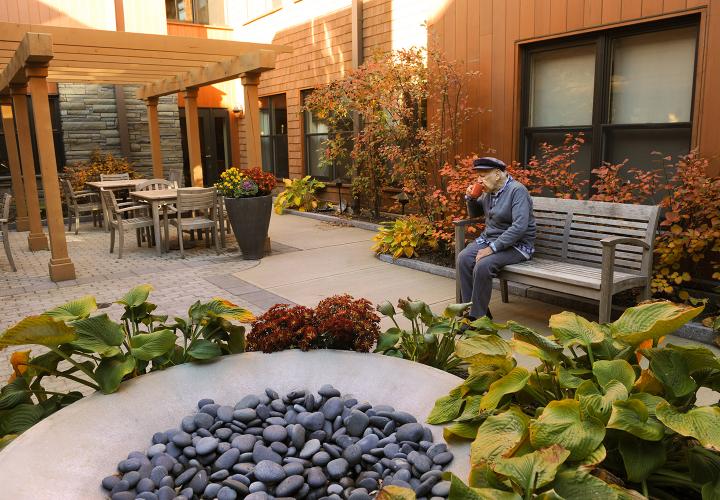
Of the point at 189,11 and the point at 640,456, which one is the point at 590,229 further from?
the point at 189,11

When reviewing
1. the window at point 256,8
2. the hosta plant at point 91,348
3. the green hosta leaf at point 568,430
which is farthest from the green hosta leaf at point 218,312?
the window at point 256,8

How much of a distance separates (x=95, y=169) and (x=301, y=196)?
4531mm

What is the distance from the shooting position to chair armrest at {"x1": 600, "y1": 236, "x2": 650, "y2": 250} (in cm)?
389

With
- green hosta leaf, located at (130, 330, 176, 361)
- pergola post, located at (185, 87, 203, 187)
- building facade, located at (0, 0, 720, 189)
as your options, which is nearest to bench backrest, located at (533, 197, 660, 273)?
building facade, located at (0, 0, 720, 189)

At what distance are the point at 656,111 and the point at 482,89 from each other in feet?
6.93

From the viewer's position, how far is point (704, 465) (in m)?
1.78

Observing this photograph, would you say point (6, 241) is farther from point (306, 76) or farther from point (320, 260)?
point (306, 76)

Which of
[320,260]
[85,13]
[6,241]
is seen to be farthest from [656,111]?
[85,13]

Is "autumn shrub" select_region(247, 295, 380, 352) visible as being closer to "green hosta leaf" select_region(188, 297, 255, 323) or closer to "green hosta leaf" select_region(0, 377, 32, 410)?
"green hosta leaf" select_region(188, 297, 255, 323)

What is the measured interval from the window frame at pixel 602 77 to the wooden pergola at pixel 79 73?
11.1 ft

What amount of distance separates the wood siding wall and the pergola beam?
229 centimetres

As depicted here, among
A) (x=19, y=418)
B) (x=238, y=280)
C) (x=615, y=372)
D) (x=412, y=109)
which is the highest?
(x=412, y=109)

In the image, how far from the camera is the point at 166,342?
8.92 ft

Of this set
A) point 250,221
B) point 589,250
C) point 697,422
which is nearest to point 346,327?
point 697,422
